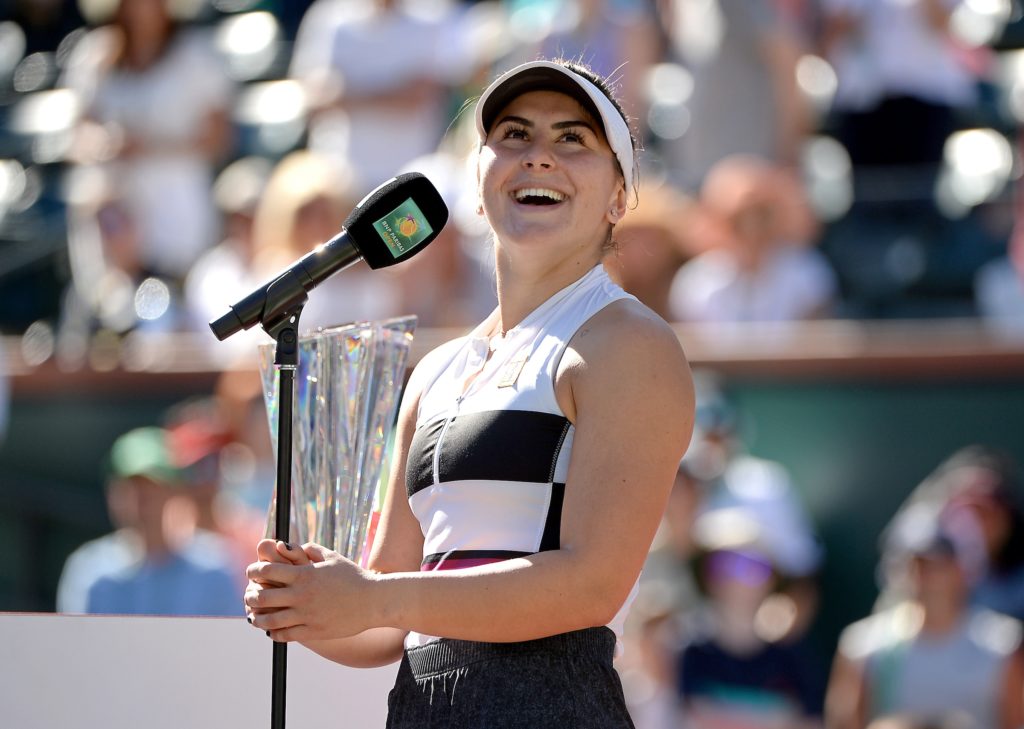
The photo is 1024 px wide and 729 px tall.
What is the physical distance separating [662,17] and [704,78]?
727 mm

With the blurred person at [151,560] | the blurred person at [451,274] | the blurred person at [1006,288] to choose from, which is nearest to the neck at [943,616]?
the blurred person at [1006,288]

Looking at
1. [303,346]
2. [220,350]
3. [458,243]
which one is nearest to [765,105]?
[458,243]

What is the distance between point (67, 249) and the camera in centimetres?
750

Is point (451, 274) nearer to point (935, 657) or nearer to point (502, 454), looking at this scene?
point (935, 657)

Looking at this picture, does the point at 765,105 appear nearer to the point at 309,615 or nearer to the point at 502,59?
the point at 502,59

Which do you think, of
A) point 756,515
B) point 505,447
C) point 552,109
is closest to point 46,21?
point 756,515

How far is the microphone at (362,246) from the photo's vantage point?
80.3 inches

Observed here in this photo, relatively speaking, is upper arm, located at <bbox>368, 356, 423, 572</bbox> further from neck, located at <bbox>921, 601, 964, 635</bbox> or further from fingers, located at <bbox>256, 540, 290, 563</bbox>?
neck, located at <bbox>921, 601, 964, 635</bbox>

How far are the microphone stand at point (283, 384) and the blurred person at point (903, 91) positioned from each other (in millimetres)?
4904

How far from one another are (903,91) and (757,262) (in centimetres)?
129

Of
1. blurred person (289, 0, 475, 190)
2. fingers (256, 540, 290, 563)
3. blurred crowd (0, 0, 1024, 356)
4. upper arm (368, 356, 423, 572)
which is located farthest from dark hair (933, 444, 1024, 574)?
fingers (256, 540, 290, 563)

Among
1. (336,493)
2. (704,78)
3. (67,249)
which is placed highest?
(704,78)

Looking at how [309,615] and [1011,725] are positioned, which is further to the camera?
[1011,725]

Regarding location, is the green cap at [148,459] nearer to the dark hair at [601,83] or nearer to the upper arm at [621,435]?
the dark hair at [601,83]
